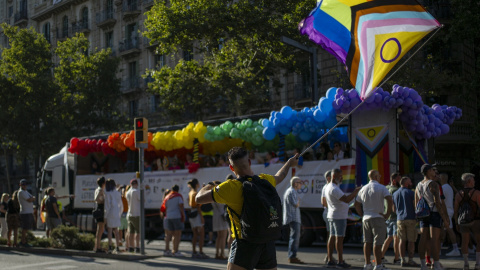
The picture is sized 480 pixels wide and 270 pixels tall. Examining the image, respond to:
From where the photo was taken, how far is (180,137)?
1792cm

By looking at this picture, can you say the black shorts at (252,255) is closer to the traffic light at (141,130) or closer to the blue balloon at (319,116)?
the traffic light at (141,130)

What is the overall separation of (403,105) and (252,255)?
9.20 metres

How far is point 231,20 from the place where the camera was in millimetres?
26359

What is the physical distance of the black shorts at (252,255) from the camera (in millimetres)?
5422

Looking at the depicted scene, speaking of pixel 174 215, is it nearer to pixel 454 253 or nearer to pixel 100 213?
pixel 100 213

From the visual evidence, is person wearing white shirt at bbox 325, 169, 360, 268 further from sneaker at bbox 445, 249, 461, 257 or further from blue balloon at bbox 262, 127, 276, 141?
blue balloon at bbox 262, 127, 276, 141

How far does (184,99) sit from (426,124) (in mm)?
15778

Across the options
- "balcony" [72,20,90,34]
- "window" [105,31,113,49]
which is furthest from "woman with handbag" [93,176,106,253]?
"balcony" [72,20,90,34]

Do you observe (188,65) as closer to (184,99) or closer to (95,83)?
(184,99)

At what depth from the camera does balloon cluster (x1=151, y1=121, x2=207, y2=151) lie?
17.6 meters

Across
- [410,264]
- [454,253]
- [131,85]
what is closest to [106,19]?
[131,85]

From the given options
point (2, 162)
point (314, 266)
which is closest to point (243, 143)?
point (314, 266)

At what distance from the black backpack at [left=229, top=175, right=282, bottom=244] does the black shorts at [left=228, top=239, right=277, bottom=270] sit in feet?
0.26

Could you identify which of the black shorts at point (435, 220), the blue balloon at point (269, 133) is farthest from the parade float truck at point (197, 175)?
the black shorts at point (435, 220)
